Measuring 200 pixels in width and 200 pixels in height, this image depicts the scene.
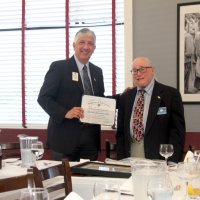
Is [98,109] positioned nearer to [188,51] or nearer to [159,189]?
[188,51]

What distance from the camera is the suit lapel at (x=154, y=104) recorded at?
3.37m

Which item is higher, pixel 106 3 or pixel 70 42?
pixel 106 3

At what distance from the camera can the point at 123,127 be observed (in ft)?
11.7

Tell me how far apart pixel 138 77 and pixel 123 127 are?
0.46 metres

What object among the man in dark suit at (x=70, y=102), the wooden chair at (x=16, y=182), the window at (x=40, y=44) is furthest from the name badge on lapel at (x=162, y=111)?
the wooden chair at (x=16, y=182)

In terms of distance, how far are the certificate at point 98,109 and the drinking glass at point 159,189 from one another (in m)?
2.10

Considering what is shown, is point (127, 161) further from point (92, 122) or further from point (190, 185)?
point (190, 185)

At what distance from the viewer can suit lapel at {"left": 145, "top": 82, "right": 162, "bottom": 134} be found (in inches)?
133

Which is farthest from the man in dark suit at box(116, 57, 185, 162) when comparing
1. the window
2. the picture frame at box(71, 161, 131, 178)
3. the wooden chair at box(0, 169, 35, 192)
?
the wooden chair at box(0, 169, 35, 192)

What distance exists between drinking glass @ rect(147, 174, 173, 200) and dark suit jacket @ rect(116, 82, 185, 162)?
1856 millimetres

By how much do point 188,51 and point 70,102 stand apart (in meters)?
1.43

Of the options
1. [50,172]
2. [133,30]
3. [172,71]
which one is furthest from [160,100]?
[50,172]

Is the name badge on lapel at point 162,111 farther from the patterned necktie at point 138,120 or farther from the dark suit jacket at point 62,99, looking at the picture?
the dark suit jacket at point 62,99

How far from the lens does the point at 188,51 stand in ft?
13.9
